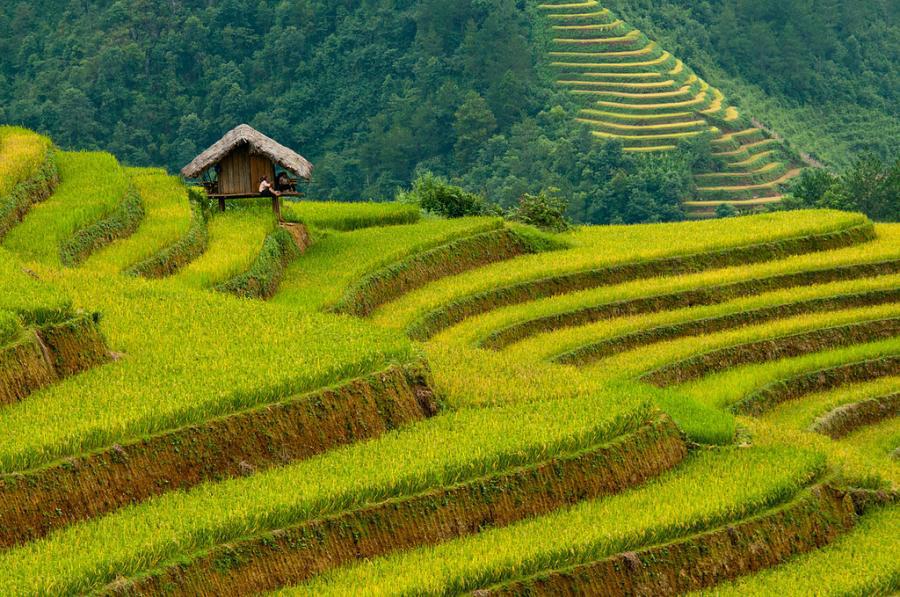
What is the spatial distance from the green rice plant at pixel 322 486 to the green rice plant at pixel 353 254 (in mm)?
4992

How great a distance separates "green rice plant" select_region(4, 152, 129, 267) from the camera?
16.1 m

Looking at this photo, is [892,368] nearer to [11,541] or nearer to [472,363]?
[472,363]

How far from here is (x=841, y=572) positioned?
1131cm

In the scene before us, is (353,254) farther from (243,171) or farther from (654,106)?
(654,106)

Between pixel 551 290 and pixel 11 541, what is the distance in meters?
11.3

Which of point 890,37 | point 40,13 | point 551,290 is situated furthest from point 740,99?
point 551,290

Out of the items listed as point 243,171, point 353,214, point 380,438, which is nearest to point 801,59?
point 353,214

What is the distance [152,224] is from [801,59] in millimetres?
57645

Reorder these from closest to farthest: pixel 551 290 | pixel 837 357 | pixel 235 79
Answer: pixel 837 357 < pixel 551 290 < pixel 235 79

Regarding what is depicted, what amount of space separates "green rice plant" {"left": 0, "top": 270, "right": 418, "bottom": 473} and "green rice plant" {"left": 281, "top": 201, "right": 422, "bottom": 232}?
291 inches

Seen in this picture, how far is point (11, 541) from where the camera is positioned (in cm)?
979

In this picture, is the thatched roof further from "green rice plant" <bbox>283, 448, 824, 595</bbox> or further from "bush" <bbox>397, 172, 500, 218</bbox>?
"green rice plant" <bbox>283, 448, 824, 595</bbox>

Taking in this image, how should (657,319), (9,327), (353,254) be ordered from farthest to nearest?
(353,254)
(657,319)
(9,327)

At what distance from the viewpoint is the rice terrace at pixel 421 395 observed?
33.5ft
